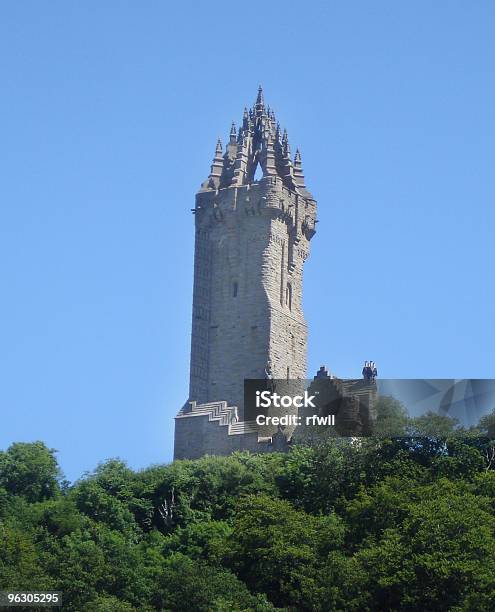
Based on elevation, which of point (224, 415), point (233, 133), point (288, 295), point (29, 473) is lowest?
point (29, 473)

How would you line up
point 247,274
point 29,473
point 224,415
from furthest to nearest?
1. point 247,274
2. point 224,415
3. point 29,473

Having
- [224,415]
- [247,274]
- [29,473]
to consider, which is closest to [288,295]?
[247,274]

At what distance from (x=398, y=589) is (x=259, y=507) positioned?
9296mm

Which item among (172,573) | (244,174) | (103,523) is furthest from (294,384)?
(172,573)

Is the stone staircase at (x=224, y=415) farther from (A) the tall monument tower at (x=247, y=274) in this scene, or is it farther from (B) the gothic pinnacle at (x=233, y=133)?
(B) the gothic pinnacle at (x=233, y=133)

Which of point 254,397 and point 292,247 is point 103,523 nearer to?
point 254,397

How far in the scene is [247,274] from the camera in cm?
11475

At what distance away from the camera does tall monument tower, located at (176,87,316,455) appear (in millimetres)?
113312

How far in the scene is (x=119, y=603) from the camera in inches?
3108

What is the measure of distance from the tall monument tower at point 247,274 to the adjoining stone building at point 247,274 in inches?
2.1

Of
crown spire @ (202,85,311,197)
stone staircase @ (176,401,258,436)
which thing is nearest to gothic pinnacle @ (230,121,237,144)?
crown spire @ (202,85,311,197)

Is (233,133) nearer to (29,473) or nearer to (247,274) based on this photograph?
(247,274)

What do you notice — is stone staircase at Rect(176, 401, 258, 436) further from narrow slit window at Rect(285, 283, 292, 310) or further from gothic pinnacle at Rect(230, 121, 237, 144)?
gothic pinnacle at Rect(230, 121, 237, 144)

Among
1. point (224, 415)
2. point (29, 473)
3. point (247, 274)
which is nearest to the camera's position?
point (29, 473)
